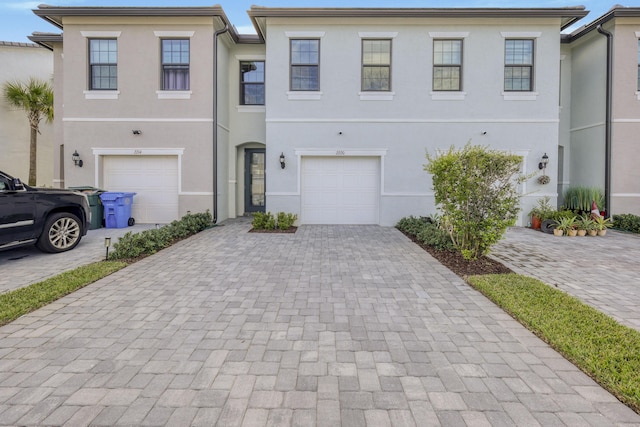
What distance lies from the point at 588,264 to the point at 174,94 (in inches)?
439

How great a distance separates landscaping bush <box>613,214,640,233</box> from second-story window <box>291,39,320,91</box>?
9568mm

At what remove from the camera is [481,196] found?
5992 mm

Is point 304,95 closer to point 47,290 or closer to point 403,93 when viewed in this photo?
point 403,93

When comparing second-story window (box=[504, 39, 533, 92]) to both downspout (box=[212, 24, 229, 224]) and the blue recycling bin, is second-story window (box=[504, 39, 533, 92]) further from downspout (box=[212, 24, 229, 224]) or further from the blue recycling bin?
the blue recycling bin

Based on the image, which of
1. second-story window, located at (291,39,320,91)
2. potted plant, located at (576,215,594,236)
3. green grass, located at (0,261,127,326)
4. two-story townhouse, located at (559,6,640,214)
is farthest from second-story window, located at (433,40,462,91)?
green grass, located at (0,261,127,326)

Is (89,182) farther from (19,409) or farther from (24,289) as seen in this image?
(19,409)

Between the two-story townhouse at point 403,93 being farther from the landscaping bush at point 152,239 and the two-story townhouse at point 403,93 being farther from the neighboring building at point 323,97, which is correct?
the landscaping bush at point 152,239

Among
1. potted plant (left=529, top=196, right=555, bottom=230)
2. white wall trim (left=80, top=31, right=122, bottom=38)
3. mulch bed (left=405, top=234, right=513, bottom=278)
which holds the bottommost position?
mulch bed (left=405, top=234, right=513, bottom=278)

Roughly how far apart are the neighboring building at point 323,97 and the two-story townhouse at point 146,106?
32 millimetres

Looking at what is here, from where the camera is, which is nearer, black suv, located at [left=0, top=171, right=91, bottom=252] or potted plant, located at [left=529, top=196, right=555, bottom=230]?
black suv, located at [left=0, top=171, right=91, bottom=252]

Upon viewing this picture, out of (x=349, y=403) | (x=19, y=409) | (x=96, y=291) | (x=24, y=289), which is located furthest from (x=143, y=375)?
(x=24, y=289)

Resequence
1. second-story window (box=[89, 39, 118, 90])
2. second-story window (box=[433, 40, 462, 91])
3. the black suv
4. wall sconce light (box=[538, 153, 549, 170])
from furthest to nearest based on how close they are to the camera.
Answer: second-story window (box=[89, 39, 118, 90])
second-story window (box=[433, 40, 462, 91])
wall sconce light (box=[538, 153, 549, 170])
the black suv

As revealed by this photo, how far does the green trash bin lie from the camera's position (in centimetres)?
998

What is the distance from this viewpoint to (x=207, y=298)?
176 inches
